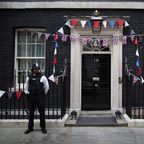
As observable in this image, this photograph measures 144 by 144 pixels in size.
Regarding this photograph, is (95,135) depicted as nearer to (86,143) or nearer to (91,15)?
(86,143)

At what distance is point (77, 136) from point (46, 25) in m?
5.17

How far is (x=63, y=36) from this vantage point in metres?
12.3

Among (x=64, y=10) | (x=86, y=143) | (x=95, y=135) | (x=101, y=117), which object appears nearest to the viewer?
(x=86, y=143)

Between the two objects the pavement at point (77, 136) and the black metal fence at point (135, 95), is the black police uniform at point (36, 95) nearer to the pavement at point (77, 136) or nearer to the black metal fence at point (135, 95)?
the pavement at point (77, 136)

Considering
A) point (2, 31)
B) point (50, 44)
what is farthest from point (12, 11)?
point (50, 44)

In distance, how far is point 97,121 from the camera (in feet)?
34.9

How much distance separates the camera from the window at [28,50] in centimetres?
1279

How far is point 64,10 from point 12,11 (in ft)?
6.38

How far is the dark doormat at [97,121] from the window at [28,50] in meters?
2.86

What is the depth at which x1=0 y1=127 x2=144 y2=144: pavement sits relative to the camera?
8.23 m

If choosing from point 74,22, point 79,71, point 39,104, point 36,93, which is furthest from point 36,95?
point 74,22

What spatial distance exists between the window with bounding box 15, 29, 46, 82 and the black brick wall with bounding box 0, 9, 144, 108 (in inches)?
10.4

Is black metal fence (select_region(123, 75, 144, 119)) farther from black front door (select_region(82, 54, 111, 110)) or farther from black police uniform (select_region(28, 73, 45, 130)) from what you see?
black police uniform (select_region(28, 73, 45, 130))

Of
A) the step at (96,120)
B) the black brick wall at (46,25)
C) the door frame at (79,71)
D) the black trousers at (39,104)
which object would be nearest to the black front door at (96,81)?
the door frame at (79,71)
